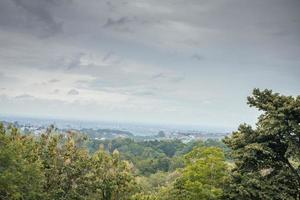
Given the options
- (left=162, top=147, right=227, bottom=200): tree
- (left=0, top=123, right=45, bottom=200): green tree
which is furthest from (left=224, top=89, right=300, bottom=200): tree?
(left=0, top=123, right=45, bottom=200): green tree

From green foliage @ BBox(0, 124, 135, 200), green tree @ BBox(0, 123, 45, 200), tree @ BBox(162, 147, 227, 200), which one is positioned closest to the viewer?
tree @ BBox(162, 147, 227, 200)

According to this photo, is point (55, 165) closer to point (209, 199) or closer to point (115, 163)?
point (115, 163)

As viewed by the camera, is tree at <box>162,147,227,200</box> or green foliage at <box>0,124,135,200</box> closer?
tree at <box>162,147,227,200</box>

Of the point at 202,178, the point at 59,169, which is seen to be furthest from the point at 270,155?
the point at 59,169

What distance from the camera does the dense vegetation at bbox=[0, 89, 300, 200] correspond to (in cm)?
2447

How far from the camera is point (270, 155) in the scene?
25.3 metres

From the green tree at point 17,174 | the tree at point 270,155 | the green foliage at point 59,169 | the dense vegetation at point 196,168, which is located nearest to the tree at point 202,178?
the dense vegetation at point 196,168

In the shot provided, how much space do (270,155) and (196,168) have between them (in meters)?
4.37

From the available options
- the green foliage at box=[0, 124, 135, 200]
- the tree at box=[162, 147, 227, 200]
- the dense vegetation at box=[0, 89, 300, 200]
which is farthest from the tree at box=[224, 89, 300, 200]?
the green foliage at box=[0, 124, 135, 200]

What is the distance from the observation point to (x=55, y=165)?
29969 millimetres

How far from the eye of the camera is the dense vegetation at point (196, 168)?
2447 cm

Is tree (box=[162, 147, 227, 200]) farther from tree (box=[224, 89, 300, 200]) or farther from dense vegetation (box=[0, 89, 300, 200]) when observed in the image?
tree (box=[224, 89, 300, 200])

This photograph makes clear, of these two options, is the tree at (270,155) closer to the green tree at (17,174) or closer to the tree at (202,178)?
the tree at (202,178)

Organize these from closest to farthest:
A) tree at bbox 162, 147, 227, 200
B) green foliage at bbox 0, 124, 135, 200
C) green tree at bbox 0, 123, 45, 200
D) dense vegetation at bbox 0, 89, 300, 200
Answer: tree at bbox 162, 147, 227, 200 → dense vegetation at bbox 0, 89, 300, 200 → green tree at bbox 0, 123, 45, 200 → green foliage at bbox 0, 124, 135, 200
